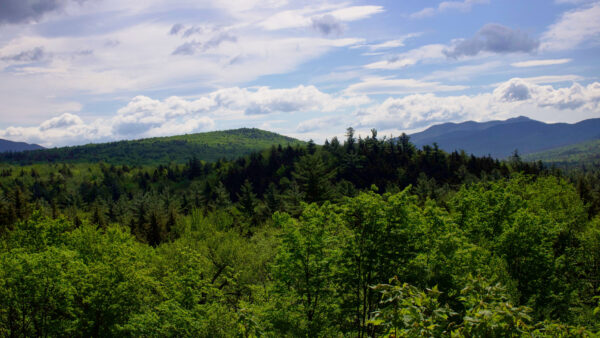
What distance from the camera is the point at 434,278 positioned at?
25.5 metres

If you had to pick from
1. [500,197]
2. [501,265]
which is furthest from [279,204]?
[501,265]

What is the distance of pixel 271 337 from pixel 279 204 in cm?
7216

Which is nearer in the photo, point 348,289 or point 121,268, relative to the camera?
point 348,289

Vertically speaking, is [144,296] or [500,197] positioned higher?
[500,197]

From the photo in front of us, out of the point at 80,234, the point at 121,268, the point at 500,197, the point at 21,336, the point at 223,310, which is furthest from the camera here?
the point at 80,234

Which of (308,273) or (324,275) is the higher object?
(308,273)

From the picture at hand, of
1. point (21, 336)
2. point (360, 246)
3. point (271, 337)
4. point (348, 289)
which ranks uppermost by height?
point (360, 246)

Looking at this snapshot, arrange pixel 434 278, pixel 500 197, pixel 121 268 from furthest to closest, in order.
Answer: pixel 500 197, pixel 121 268, pixel 434 278

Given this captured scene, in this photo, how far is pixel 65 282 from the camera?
26359mm

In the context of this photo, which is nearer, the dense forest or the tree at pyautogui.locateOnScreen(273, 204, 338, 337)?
the dense forest

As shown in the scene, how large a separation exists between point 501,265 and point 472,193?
1599 cm

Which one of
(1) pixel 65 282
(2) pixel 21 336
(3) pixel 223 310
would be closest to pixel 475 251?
(3) pixel 223 310

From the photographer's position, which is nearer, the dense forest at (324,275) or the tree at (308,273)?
Result: the dense forest at (324,275)

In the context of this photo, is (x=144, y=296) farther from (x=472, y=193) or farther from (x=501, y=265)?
(x=472, y=193)
